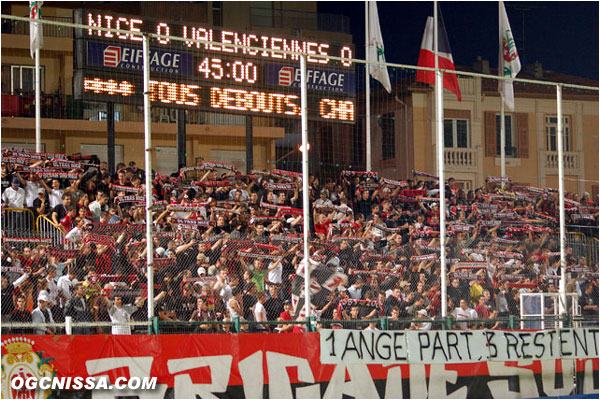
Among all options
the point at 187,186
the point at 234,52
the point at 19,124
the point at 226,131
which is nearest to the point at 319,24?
the point at 226,131

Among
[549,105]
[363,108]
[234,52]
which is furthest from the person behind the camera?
[549,105]

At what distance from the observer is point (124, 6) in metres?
36.2

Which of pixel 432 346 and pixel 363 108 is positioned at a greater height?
pixel 363 108

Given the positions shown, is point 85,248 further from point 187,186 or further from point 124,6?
point 124,6

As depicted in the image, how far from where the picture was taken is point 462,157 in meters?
38.0

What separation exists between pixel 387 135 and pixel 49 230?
11775 mm

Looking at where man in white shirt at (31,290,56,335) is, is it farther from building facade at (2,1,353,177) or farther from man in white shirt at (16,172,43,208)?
building facade at (2,1,353,177)

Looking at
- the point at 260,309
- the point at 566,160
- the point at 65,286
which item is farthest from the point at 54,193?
the point at 566,160

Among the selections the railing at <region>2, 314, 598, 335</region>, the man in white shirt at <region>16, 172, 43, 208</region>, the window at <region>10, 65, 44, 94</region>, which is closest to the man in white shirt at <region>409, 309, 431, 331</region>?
the railing at <region>2, 314, 598, 335</region>

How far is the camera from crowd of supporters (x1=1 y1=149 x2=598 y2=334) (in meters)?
13.1

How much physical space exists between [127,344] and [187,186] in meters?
→ 5.42

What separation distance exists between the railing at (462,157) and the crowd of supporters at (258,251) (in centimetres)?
1708

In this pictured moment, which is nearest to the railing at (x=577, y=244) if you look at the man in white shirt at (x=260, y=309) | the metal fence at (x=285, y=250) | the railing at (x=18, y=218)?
the metal fence at (x=285, y=250)

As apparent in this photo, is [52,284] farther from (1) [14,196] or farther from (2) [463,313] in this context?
(2) [463,313]
